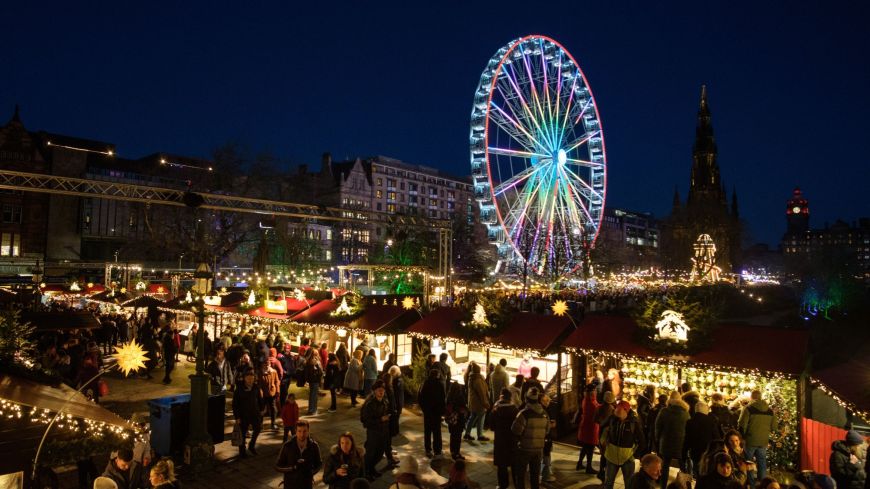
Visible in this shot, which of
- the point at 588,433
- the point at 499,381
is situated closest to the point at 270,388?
the point at 499,381

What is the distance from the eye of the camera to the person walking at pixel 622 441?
7621 mm

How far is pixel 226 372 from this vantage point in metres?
13.8

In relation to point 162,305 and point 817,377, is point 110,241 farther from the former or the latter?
point 817,377

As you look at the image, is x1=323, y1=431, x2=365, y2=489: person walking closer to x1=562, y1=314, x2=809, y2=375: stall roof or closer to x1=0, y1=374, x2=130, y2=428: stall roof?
x1=0, y1=374, x2=130, y2=428: stall roof

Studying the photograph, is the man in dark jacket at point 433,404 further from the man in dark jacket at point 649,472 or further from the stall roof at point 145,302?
the stall roof at point 145,302

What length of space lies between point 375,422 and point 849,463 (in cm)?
603

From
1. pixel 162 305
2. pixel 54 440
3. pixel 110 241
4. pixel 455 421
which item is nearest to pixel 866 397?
pixel 455 421

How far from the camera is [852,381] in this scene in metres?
8.22

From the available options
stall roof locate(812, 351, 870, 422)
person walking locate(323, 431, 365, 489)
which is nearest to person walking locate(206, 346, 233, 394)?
person walking locate(323, 431, 365, 489)

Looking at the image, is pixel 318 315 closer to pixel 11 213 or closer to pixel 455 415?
pixel 455 415

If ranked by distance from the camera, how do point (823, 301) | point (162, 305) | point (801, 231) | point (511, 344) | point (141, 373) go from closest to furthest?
point (511, 344) → point (141, 373) → point (162, 305) → point (823, 301) → point (801, 231)

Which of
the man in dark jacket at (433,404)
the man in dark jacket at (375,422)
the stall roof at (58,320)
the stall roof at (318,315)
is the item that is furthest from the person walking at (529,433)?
the stall roof at (58,320)

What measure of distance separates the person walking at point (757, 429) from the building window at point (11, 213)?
2045 inches

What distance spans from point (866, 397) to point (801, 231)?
207m
